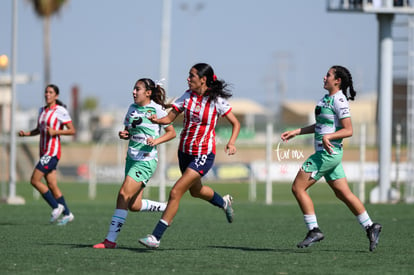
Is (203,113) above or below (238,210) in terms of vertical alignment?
above

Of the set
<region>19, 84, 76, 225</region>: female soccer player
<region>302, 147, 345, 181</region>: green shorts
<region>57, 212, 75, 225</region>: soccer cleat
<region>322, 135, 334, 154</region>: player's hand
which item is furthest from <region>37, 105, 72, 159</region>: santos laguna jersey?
<region>322, 135, 334, 154</region>: player's hand

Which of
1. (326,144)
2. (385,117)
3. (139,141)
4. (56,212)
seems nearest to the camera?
(326,144)

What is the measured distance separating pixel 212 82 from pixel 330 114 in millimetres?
1339

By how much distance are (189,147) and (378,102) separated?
13.9 meters

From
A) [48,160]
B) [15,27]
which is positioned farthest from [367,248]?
[15,27]

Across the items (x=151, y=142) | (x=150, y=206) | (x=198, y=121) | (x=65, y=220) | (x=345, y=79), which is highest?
(x=345, y=79)

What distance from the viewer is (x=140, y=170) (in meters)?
10.2

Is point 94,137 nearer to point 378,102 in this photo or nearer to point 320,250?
point 378,102

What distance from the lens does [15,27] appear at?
2256cm

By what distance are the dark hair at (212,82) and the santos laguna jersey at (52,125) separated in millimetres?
4854

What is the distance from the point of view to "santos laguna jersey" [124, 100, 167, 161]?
33.8 ft

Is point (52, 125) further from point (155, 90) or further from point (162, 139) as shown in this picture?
point (162, 139)

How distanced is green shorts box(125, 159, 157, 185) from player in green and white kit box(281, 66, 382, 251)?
1565 mm

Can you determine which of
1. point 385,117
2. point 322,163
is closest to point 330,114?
point 322,163
